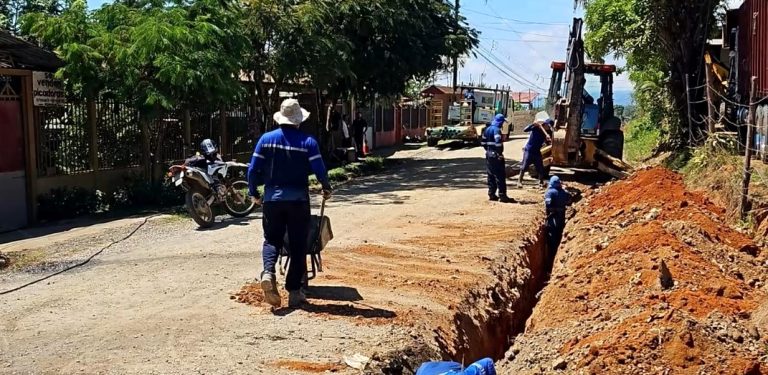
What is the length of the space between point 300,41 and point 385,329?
45.7ft

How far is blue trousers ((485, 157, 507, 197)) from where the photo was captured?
48.3ft

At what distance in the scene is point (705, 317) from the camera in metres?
7.00

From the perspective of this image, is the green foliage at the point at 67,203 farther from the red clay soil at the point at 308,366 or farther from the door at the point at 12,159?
the red clay soil at the point at 308,366

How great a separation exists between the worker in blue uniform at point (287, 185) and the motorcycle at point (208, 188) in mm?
4892

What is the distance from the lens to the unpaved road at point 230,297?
19.9 ft

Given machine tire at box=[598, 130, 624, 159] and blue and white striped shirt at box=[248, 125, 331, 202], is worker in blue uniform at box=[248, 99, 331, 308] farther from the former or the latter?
machine tire at box=[598, 130, 624, 159]

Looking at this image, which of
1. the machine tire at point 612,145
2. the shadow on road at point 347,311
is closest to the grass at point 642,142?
the machine tire at point 612,145

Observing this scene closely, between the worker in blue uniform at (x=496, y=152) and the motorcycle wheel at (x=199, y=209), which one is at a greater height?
the worker in blue uniform at (x=496, y=152)

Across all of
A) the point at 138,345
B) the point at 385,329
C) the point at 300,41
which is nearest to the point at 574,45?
the point at 300,41

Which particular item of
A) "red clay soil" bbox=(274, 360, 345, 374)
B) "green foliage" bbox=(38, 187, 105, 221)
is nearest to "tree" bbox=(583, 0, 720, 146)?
"green foliage" bbox=(38, 187, 105, 221)

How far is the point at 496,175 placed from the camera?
1491 cm

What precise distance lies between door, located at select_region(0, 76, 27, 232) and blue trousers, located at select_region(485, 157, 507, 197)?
790 cm

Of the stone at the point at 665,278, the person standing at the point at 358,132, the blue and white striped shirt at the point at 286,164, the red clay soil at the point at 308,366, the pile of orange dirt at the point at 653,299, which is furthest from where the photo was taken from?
the person standing at the point at 358,132

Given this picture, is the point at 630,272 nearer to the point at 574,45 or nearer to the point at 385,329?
the point at 385,329
